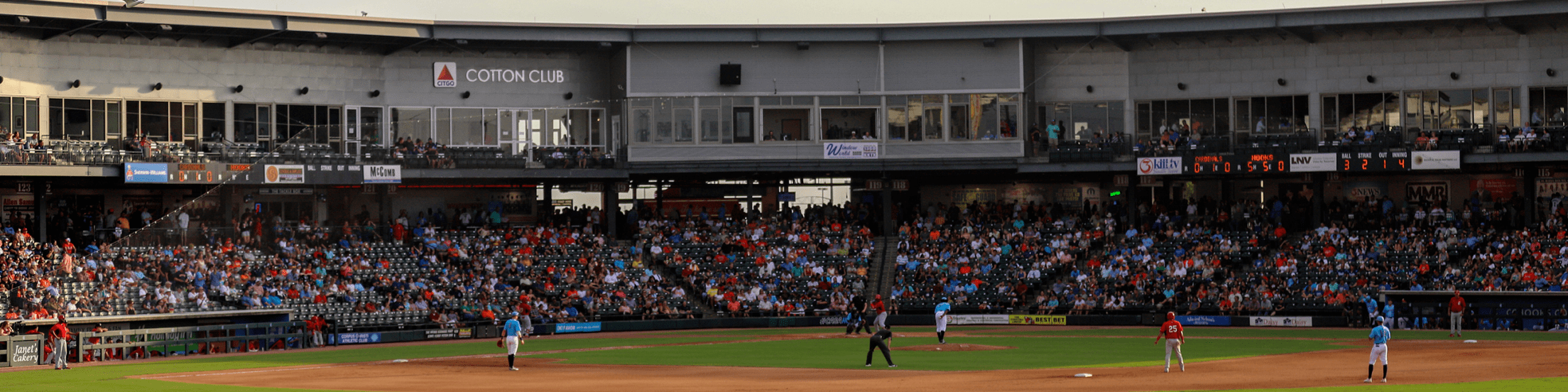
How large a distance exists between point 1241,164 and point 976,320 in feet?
34.4

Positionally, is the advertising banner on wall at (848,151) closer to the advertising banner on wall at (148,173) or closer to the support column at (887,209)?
the support column at (887,209)

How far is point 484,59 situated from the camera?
53.2 metres

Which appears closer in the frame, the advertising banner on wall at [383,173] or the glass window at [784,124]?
the advertising banner on wall at [383,173]

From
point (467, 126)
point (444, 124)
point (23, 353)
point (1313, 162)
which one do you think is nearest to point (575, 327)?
point (467, 126)

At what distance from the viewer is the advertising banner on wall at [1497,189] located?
50844 millimetres

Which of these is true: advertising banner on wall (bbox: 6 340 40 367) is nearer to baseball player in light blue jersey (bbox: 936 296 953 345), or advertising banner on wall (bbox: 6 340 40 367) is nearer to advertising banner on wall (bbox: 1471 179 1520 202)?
baseball player in light blue jersey (bbox: 936 296 953 345)

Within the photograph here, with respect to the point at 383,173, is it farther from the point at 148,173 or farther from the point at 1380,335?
the point at 1380,335

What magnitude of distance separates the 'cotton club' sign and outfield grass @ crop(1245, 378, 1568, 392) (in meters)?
35.2

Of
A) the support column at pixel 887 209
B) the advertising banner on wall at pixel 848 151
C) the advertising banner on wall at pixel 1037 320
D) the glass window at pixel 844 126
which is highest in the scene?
the glass window at pixel 844 126

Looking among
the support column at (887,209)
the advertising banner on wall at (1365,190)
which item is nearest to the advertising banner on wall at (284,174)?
the support column at (887,209)

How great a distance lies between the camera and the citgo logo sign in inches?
2074

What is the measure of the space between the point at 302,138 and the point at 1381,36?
36981 mm

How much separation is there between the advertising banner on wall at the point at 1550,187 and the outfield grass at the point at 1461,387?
29031 mm

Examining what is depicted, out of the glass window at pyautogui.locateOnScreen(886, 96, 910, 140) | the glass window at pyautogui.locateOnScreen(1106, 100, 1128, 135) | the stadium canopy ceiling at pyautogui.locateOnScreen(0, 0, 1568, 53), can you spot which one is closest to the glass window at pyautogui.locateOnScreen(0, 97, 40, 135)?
the stadium canopy ceiling at pyautogui.locateOnScreen(0, 0, 1568, 53)
